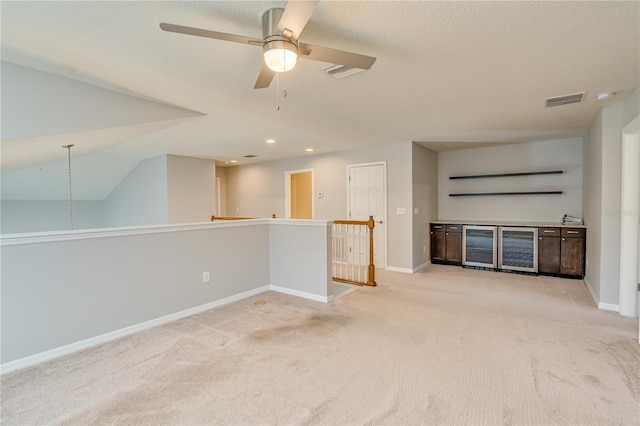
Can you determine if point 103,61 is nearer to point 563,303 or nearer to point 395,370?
point 395,370

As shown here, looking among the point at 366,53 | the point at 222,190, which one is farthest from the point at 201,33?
the point at 222,190

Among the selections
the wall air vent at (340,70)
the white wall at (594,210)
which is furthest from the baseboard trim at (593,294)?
the wall air vent at (340,70)

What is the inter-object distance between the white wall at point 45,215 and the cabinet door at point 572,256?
34.5 feet

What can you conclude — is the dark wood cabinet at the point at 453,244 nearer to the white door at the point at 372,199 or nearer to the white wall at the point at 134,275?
the white door at the point at 372,199

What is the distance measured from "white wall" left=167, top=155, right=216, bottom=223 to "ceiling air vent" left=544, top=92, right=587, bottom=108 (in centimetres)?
654

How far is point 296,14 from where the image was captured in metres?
1.46

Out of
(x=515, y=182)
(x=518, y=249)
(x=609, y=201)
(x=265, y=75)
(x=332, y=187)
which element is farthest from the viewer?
(x=332, y=187)

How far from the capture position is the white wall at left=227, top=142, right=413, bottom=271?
5.54 m

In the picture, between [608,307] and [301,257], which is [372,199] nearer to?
[301,257]

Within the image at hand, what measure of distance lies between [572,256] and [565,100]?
9.65 feet

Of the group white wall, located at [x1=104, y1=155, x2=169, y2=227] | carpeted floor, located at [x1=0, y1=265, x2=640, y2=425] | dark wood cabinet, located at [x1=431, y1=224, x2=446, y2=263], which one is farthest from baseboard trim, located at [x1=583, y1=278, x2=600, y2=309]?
white wall, located at [x1=104, y1=155, x2=169, y2=227]

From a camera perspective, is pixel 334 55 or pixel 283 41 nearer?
pixel 283 41

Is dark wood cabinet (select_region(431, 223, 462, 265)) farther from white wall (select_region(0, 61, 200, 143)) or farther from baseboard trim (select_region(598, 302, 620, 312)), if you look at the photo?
white wall (select_region(0, 61, 200, 143))

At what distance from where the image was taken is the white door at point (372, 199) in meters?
5.82
